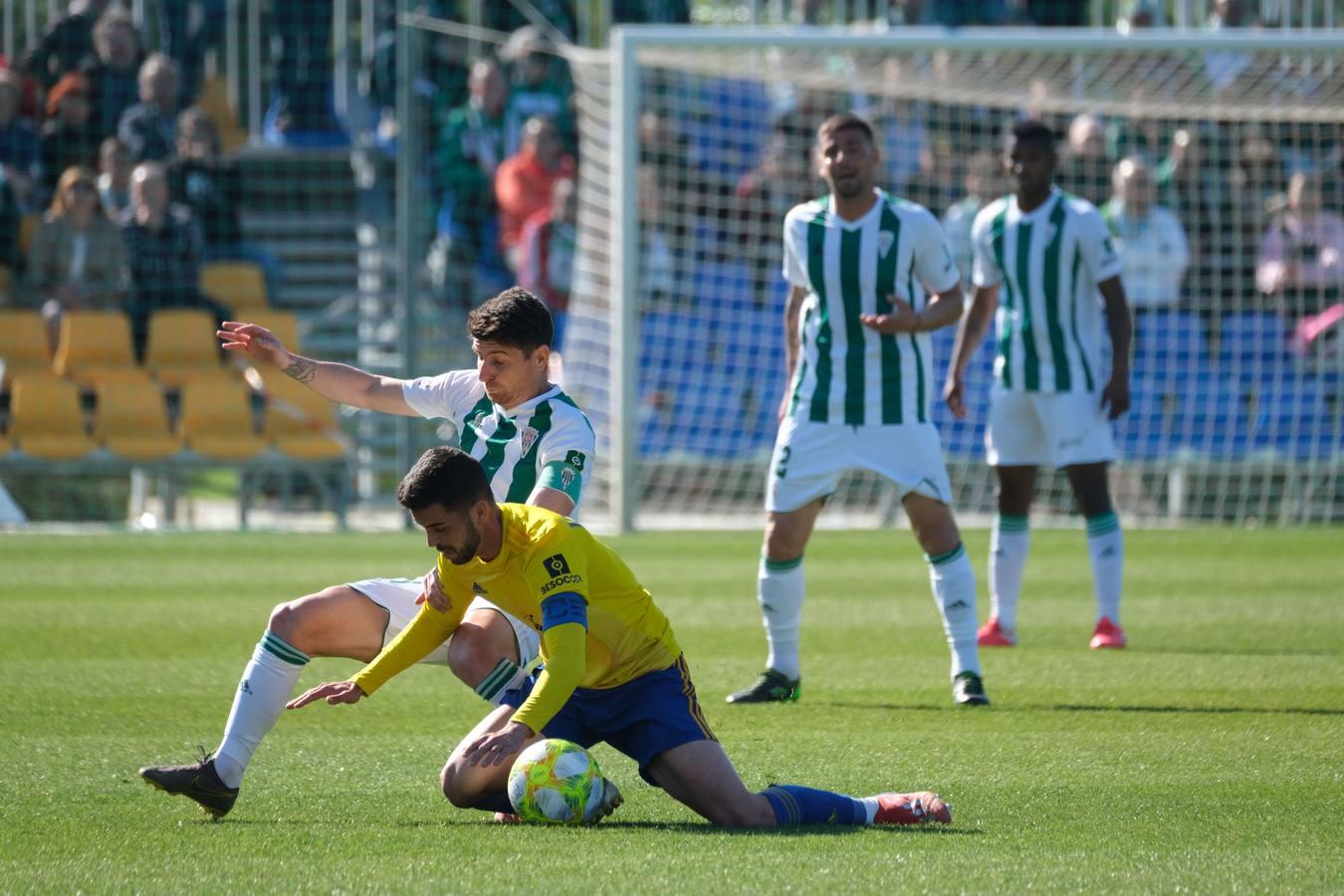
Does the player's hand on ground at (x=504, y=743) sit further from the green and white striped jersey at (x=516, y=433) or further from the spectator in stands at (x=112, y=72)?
the spectator in stands at (x=112, y=72)

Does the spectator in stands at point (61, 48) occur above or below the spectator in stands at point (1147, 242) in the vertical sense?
above

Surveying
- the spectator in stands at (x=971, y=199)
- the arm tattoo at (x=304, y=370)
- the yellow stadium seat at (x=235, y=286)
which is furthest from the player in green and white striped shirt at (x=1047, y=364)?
the yellow stadium seat at (x=235, y=286)

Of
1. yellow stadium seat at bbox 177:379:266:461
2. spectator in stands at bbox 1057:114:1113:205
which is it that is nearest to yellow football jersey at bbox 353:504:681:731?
yellow stadium seat at bbox 177:379:266:461

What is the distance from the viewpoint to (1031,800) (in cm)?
534

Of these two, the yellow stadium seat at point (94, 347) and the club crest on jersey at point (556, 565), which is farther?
the yellow stadium seat at point (94, 347)

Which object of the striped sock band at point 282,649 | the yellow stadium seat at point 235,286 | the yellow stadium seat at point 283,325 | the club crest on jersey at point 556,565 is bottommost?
the striped sock band at point 282,649

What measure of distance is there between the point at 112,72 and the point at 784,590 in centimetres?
1174

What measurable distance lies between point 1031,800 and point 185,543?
975 centimetres

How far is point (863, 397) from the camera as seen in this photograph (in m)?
7.46

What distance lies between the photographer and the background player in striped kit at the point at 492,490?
5.21 m

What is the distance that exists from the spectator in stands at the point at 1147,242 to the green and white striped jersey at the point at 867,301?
26.4 feet

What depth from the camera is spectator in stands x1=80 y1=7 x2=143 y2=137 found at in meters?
16.9

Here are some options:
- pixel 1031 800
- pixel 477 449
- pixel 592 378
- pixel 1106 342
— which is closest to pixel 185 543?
pixel 592 378

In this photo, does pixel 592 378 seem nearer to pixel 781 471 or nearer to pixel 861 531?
pixel 861 531
